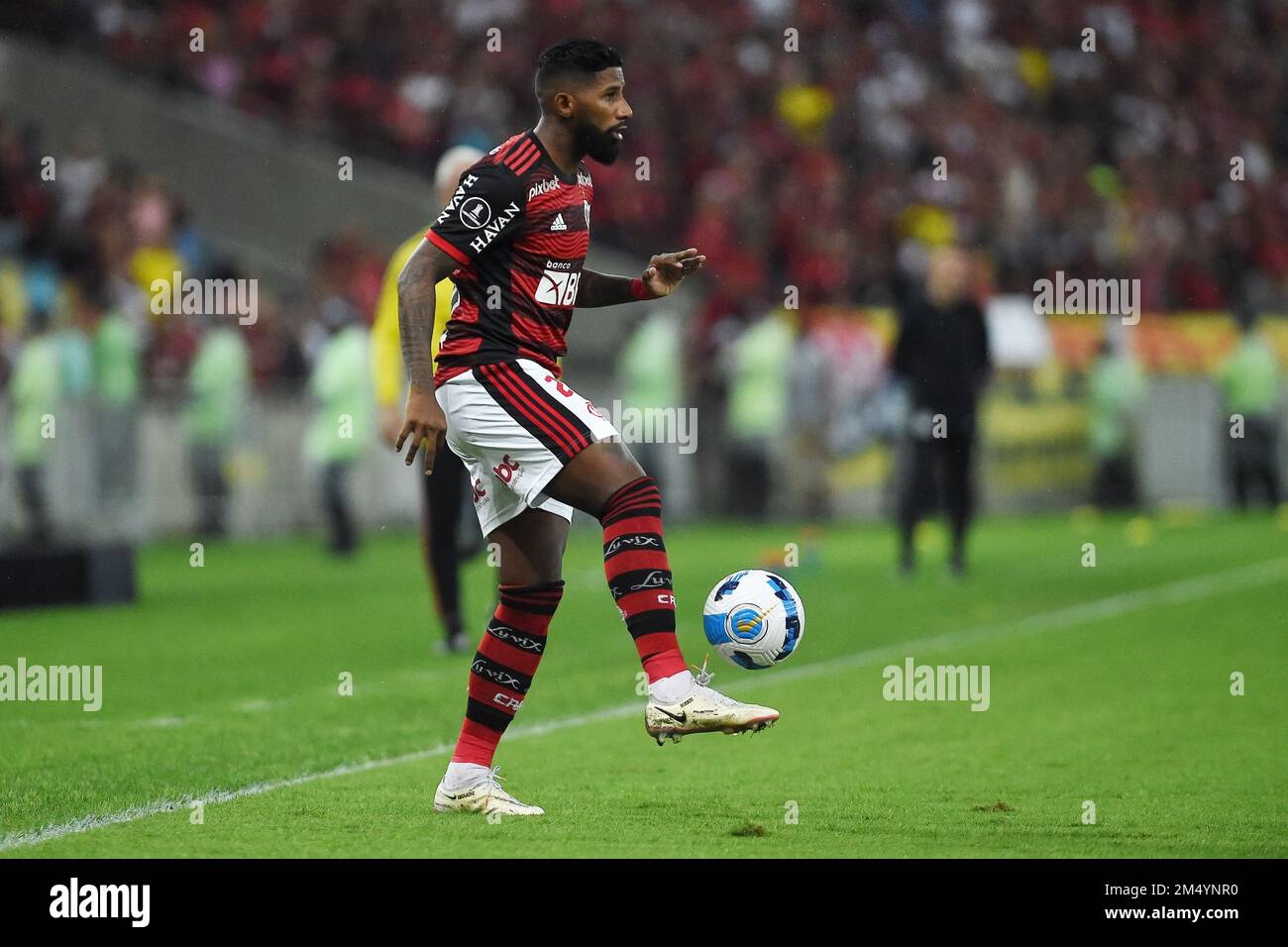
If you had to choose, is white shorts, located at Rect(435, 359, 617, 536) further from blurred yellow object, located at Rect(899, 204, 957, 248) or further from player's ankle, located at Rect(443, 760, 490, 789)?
blurred yellow object, located at Rect(899, 204, 957, 248)

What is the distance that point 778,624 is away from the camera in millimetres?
6305

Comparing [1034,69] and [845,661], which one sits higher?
[1034,69]

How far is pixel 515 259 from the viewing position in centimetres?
617

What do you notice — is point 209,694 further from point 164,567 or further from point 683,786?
point 164,567

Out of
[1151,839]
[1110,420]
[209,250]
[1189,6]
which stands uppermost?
[1189,6]

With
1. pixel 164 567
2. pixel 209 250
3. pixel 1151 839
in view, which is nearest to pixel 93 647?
pixel 164 567

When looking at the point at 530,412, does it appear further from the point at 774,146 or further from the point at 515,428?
the point at 774,146

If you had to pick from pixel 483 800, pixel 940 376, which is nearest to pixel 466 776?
pixel 483 800

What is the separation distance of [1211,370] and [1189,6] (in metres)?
9.54

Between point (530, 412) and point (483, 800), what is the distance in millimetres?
1215

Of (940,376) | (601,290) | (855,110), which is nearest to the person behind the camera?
(601,290)

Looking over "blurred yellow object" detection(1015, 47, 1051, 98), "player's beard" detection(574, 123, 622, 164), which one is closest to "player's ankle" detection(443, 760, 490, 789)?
"player's beard" detection(574, 123, 622, 164)

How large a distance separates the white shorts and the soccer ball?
24.5 inches

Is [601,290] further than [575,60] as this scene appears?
Yes
